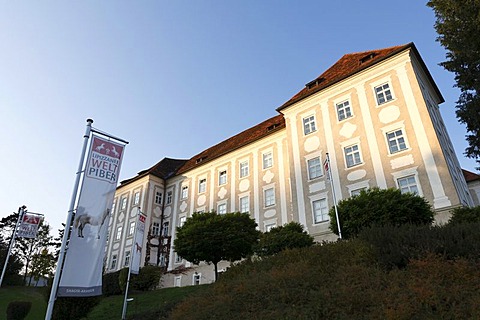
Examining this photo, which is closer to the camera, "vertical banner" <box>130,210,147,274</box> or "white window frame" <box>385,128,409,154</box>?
"vertical banner" <box>130,210,147,274</box>

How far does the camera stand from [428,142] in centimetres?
1944

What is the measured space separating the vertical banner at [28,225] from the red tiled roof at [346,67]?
1958 cm

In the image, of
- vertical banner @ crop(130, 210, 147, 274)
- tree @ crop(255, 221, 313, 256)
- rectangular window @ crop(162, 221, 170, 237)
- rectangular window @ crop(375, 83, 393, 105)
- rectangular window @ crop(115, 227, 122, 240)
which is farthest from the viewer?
rectangular window @ crop(115, 227, 122, 240)

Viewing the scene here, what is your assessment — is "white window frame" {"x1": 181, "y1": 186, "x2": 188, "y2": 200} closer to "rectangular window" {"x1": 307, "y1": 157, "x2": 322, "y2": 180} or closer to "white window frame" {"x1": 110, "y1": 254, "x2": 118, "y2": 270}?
"white window frame" {"x1": 110, "y1": 254, "x2": 118, "y2": 270}

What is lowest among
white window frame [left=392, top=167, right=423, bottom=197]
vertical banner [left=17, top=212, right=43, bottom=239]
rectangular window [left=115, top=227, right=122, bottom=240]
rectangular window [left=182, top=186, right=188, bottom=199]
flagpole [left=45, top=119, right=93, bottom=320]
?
flagpole [left=45, top=119, right=93, bottom=320]

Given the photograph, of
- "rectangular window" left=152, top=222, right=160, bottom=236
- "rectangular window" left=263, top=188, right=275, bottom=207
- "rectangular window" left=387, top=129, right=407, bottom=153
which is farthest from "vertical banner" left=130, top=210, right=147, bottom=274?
"rectangular window" left=152, top=222, right=160, bottom=236

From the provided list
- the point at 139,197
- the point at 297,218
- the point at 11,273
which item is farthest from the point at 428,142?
the point at 11,273

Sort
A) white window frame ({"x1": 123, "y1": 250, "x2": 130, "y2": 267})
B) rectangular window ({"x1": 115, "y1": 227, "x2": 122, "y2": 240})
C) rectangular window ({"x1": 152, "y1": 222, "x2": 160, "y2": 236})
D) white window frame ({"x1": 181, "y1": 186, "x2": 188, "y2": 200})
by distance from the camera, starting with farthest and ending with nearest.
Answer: rectangular window ({"x1": 115, "y1": 227, "x2": 122, "y2": 240})
white window frame ({"x1": 181, "y1": 186, "x2": 188, "y2": 200})
rectangular window ({"x1": 152, "y1": 222, "x2": 160, "y2": 236})
white window frame ({"x1": 123, "y1": 250, "x2": 130, "y2": 267})

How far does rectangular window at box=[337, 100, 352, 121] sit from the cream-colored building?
7 centimetres

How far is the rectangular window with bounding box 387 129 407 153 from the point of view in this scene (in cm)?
2052

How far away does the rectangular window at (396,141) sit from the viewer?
808 inches

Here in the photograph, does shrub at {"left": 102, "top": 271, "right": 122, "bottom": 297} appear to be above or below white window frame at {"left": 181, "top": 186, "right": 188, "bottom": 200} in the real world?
below

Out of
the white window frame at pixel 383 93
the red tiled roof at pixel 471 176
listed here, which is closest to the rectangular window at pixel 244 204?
the white window frame at pixel 383 93

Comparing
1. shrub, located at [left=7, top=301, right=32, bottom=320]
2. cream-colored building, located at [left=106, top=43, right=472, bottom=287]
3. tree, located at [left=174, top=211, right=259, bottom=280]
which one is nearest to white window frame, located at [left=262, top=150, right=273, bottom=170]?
cream-colored building, located at [left=106, top=43, right=472, bottom=287]
